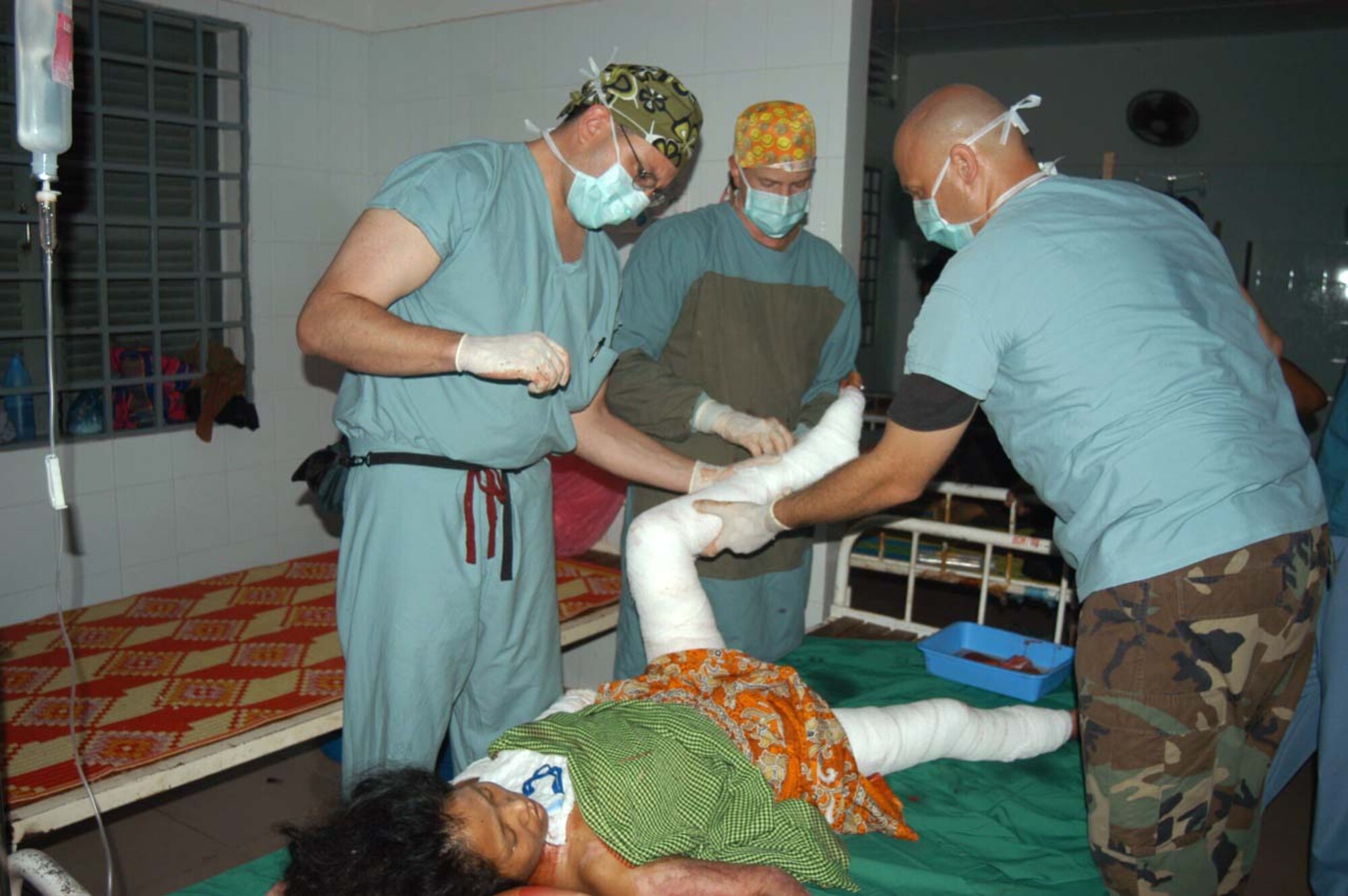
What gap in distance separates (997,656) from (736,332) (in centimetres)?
119

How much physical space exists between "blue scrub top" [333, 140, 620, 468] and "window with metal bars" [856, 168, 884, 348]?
20.4 ft

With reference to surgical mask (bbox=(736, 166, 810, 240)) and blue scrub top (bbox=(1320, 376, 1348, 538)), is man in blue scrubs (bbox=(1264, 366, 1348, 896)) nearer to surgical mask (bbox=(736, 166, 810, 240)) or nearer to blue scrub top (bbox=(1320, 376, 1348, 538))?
blue scrub top (bbox=(1320, 376, 1348, 538))

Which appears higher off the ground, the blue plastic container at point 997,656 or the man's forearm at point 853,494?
the man's forearm at point 853,494

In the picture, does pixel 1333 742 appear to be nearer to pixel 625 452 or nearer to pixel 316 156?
pixel 625 452

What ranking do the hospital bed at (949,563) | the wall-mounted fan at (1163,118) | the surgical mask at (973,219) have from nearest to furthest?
1. the surgical mask at (973,219)
2. the hospital bed at (949,563)
3. the wall-mounted fan at (1163,118)

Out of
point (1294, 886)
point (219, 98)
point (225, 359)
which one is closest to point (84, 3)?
point (219, 98)

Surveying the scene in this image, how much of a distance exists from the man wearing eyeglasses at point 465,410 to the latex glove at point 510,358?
2cm

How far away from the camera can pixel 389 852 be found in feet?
4.66

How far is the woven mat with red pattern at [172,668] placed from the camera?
2480 mm

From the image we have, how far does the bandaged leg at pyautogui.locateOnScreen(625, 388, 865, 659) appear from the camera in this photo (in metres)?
2.24

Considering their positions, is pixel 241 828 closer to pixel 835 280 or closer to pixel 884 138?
pixel 835 280

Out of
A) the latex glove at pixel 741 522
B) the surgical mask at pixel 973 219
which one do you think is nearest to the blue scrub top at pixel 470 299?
the latex glove at pixel 741 522

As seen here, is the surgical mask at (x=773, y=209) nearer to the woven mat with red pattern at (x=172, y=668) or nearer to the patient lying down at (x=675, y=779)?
the patient lying down at (x=675, y=779)

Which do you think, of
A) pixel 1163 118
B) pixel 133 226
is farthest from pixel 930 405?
pixel 1163 118
